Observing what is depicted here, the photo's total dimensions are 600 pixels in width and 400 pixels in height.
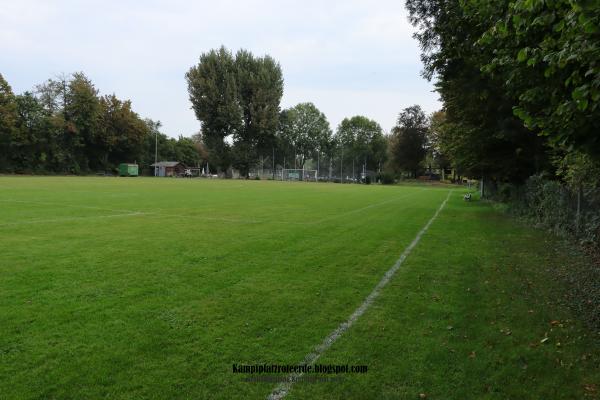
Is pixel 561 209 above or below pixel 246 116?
below

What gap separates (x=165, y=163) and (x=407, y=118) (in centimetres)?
5172

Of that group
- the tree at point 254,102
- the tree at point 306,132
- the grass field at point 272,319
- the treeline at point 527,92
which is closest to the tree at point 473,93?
the treeline at point 527,92

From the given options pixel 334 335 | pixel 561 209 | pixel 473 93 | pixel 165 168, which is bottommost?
pixel 334 335

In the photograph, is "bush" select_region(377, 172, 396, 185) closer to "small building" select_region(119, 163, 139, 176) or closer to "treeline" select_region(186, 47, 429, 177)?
"treeline" select_region(186, 47, 429, 177)

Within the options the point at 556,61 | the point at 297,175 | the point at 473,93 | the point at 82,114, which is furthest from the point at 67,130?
the point at 556,61

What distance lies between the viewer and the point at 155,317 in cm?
499

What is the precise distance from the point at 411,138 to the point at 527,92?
80.3 m

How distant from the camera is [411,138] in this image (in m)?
82.8

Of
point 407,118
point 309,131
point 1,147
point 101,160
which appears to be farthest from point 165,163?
point 407,118

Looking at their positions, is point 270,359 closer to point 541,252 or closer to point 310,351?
point 310,351

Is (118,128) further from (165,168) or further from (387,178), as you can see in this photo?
(387,178)

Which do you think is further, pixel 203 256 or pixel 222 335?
pixel 203 256

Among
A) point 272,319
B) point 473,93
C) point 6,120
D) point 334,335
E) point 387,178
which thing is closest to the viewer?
point 334,335

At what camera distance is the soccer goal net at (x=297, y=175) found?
94.6 meters
